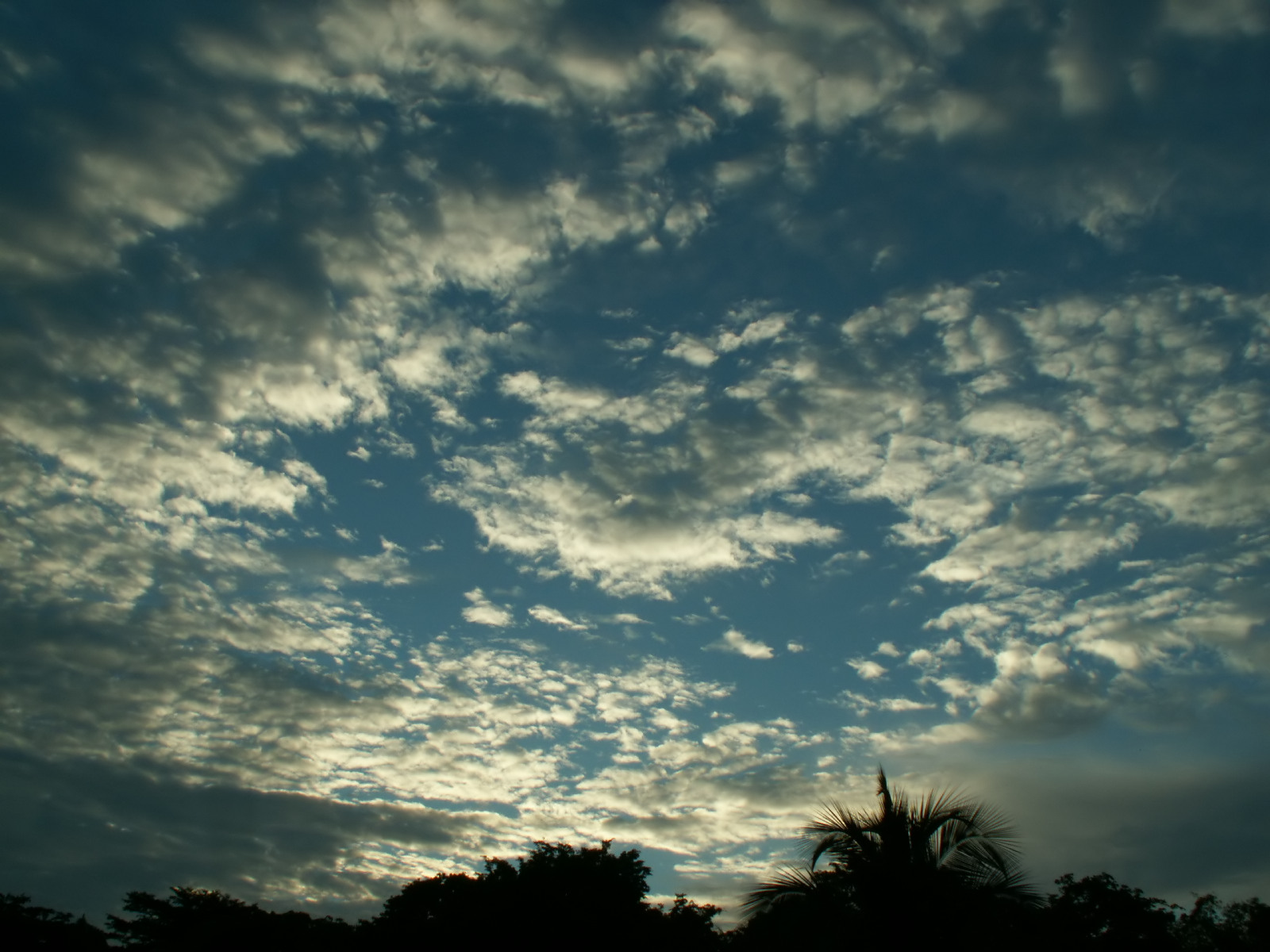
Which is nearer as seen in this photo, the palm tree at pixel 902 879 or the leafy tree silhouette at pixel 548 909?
the palm tree at pixel 902 879

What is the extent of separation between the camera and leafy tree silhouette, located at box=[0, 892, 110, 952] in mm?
43688

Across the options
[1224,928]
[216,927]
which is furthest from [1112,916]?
[216,927]

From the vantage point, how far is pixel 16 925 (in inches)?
1742

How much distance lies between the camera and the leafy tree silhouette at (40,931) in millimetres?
43688

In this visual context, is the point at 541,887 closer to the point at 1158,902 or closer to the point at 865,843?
the point at 865,843

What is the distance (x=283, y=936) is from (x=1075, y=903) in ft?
144

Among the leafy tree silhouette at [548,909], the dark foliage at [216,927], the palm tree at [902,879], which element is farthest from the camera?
the dark foliage at [216,927]

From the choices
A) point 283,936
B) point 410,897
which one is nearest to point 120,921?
point 283,936

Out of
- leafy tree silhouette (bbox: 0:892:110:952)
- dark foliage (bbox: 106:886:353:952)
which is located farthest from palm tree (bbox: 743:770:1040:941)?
leafy tree silhouette (bbox: 0:892:110:952)

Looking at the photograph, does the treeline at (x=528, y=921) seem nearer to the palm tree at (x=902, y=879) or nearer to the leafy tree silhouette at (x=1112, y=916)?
the leafy tree silhouette at (x=1112, y=916)

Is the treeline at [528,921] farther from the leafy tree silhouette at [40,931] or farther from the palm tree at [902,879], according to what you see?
the palm tree at [902,879]

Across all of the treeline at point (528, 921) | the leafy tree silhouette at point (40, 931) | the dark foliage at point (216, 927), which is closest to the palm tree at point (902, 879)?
the treeline at point (528, 921)

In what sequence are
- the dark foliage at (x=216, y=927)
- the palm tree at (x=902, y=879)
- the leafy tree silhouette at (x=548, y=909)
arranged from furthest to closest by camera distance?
the dark foliage at (x=216, y=927)
the leafy tree silhouette at (x=548, y=909)
the palm tree at (x=902, y=879)

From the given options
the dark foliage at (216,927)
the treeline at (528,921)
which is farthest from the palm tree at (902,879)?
the dark foliage at (216,927)
